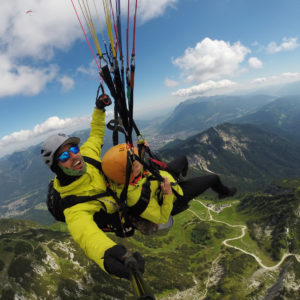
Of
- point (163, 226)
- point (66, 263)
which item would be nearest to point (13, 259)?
point (66, 263)

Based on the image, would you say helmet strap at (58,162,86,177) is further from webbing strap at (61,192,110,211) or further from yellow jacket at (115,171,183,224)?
yellow jacket at (115,171,183,224)

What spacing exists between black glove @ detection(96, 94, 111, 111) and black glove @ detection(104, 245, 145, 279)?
5.68m

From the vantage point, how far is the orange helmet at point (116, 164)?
555 cm

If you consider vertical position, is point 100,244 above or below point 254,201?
above

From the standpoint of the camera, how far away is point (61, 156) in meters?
5.50

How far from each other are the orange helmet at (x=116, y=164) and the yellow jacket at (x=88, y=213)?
39 centimetres

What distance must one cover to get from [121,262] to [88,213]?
5.83 ft

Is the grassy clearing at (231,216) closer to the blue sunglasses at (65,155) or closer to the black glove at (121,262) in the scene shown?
the blue sunglasses at (65,155)

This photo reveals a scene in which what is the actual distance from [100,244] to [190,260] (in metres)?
116

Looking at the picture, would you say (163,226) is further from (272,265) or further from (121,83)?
(272,265)

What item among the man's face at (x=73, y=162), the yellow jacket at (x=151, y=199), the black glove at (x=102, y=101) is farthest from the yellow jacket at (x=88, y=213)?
the black glove at (x=102, y=101)

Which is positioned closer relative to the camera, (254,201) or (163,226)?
(163,226)

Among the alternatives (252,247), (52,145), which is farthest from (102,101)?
(252,247)

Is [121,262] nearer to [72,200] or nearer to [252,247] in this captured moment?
[72,200]
